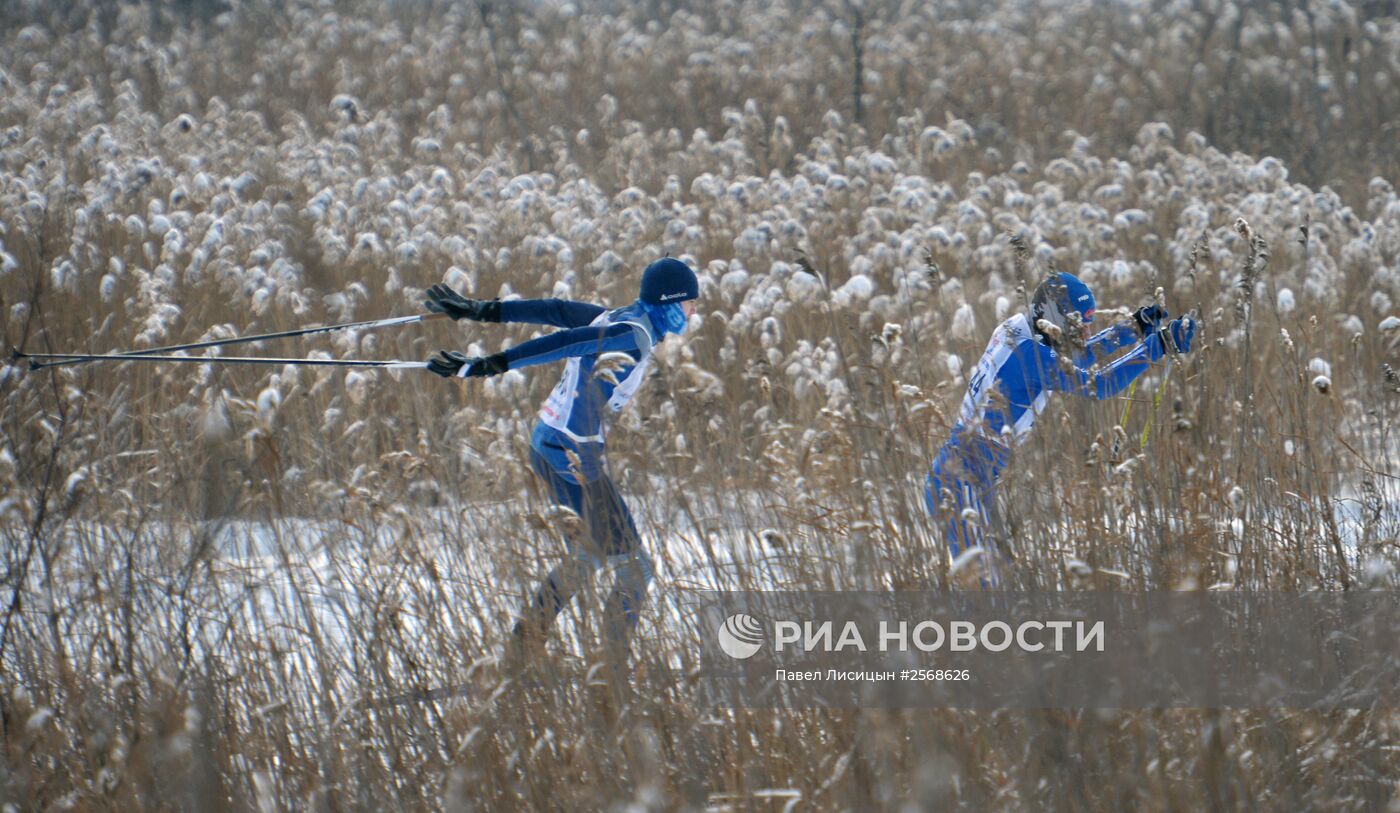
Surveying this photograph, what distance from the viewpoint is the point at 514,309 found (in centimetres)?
427

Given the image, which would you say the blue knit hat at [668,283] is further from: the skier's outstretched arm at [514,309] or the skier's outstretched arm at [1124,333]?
the skier's outstretched arm at [1124,333]

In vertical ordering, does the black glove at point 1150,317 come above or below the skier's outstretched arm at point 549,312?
below

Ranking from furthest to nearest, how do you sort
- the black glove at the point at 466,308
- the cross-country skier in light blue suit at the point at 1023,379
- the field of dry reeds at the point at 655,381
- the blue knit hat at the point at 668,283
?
the black glove at the point at 466,308 → the blue knit hat at the point at 668,283 → the cross-country skier in light blue suit at the point at 1023,379 → the field of dry reeds at the point at 655,381

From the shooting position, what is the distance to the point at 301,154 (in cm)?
1115

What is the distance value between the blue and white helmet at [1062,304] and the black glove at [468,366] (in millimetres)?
1457

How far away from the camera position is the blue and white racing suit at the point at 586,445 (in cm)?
328

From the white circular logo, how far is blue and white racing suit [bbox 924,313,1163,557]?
534mm

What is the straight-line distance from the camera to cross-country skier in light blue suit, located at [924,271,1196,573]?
3.34 meters

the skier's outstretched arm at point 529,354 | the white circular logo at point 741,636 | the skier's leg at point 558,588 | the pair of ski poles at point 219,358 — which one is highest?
the pair of ski poles at point 219,358

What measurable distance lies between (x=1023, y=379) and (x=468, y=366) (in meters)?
1.67

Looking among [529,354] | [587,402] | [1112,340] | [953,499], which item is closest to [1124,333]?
[1112,340]

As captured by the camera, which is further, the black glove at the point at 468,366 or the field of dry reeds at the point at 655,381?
the black glove at the point at 468,366

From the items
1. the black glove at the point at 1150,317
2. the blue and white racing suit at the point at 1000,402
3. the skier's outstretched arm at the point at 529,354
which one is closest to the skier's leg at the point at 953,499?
the blue and white racing suit at the point at 1000,402

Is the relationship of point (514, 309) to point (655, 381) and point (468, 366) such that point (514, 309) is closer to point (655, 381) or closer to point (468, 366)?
point (468, 366)
